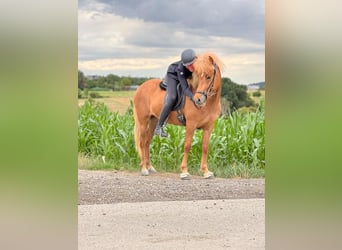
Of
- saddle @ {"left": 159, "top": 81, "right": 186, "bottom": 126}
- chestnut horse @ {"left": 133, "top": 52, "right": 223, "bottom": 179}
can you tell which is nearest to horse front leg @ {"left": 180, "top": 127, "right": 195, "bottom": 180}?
chestnut horse @ {"left": 133, "top": 52, "right": 223, "bottom": 179}

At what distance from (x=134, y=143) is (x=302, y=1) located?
3.86m

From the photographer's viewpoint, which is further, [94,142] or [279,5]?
[94,142]

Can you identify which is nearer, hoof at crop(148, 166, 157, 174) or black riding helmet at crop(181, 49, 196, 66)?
black riding helmet at crop(181, 49, 196, 66)

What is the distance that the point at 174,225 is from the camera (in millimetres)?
4613

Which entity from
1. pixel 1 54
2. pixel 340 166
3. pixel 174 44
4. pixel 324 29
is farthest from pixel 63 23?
pixel 174 44

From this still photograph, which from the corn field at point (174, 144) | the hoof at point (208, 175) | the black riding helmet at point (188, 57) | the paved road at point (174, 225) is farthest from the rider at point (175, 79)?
the paved road at point (174, 225)

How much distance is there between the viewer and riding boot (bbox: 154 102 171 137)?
4988mm

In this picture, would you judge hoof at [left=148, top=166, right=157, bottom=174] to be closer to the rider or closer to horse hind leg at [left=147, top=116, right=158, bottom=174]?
horse hind leg at [left=147, top=116, right=158, bottom=174]

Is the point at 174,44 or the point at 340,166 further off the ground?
the point at 174,44

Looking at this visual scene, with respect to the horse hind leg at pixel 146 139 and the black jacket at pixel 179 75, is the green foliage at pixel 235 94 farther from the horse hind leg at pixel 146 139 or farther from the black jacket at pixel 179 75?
the horse hind leg at pixel 146 139

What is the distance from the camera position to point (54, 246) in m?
1.54

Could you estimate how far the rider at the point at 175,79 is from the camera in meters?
4.86

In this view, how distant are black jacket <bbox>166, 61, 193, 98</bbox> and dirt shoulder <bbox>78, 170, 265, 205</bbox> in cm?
86

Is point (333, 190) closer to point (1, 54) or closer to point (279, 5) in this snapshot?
point (279, 5)
